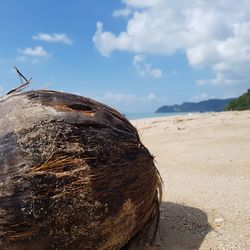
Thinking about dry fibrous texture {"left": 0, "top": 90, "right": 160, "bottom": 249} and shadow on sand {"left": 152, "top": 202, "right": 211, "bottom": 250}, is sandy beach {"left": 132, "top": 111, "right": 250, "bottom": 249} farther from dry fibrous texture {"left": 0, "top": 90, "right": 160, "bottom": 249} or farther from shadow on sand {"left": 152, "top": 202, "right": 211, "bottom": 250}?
dry fibrous texture {"left": 0, "top": 90, "right": 160, "bottom": 249}

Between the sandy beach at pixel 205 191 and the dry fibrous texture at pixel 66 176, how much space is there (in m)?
0.68

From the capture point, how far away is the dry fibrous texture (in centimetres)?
Answer: 246

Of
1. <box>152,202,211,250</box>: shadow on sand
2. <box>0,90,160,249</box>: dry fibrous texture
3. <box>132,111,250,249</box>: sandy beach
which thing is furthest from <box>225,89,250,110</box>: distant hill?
<box>0,90,160,249</box>: dry fibrous texture

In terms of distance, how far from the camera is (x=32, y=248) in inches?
97.0

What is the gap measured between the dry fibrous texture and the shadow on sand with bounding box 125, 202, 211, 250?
1.34 ft

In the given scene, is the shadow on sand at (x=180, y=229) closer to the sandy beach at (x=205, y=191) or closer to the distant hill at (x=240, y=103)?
the sandy beach at (x=205, y=191)

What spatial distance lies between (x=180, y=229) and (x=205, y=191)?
1.09 metres

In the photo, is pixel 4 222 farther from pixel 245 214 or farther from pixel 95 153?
pixel 245 214

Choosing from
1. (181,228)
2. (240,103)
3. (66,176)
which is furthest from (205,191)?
(240,103)

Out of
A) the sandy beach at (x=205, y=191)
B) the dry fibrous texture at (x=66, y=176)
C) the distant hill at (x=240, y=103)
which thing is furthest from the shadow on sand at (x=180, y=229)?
the distant hill at (x=240, y=103)

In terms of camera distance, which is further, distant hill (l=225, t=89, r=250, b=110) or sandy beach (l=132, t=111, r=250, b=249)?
distant hill (l=225, t=89, r=250, b=110)

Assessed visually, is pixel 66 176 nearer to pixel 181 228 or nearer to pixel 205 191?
pixel 181 228

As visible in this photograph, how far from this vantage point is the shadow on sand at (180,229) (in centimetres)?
319

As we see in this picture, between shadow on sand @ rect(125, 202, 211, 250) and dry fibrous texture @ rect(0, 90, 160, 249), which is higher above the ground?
dry fibrous texture @ rect(0, 90, 160, 249)
